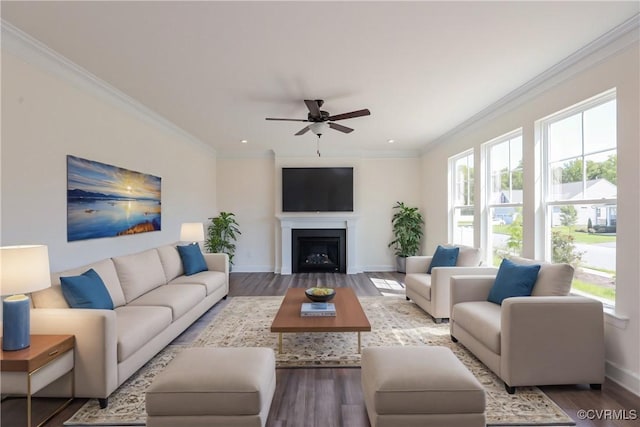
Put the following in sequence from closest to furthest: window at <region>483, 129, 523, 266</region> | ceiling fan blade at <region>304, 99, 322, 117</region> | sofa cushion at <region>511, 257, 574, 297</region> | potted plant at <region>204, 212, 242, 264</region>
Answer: sofa cushion at <region>511, 257, 574, 297</region> → ceiling fan blade at <region>304, 99, 322, 117</region> → window at <region>483, 129, 523, 266</region> → potted plant at <region>204, 212, 242, 264</region>

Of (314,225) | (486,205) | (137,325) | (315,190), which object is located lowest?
(137,325)

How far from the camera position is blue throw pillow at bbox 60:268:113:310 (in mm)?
2424

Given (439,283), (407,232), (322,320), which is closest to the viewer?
(322,320)

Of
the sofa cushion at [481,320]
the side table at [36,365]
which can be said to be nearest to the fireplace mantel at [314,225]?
the sofa cushion at [481,320]

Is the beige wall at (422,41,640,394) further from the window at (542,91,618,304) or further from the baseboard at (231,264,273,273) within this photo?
the baseboard at (231,264,273,273)

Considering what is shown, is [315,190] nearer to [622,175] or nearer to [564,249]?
[564,249]

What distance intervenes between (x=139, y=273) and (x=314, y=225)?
3937 millimetres

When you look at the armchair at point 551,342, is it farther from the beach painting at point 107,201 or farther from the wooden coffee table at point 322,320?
the beach painting at point 107,201

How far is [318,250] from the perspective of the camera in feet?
23.2

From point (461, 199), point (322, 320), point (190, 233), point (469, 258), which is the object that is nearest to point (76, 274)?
point (190, 233)

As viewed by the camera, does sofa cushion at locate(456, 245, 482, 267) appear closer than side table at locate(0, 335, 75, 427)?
No

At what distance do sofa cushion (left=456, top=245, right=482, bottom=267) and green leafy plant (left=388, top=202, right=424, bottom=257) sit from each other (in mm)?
2478

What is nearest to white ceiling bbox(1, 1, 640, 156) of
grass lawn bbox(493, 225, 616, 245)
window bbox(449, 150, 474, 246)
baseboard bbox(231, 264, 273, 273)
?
window bbox(449, 150, 474, 246)

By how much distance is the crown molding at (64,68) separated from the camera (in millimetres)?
2391
